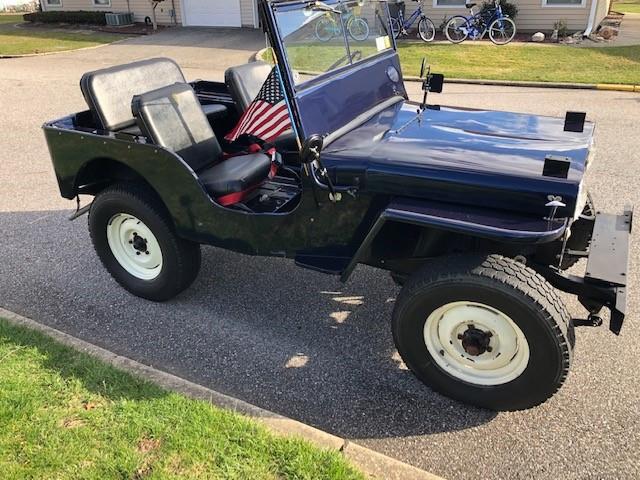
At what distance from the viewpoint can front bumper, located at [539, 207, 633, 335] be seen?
2.39 meters

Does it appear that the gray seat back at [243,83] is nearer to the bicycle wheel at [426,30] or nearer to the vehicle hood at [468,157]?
the vehicle hood at [468,157]

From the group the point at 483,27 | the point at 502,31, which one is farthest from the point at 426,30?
the point at 502,31

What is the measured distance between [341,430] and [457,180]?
48.7 inches

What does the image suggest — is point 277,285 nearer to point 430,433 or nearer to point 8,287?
point 430,433

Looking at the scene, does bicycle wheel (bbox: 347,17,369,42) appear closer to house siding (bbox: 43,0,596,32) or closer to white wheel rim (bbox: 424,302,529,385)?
white wheel rim (bbox: 424,302,529,385)

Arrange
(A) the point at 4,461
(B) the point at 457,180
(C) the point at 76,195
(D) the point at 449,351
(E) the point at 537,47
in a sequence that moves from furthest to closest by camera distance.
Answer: (E) the point at 537,47 < (C) the point at 76,195 < (D) the point at 449,351 < (B) the point at 457,180 < (A) the point at 4,461

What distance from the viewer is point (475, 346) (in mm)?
2512

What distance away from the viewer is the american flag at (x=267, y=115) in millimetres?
3320

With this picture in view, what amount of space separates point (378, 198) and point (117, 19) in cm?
1863

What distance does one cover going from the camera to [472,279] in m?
2.35

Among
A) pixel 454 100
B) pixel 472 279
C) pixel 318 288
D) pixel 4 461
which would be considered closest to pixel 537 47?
pixel 454 100

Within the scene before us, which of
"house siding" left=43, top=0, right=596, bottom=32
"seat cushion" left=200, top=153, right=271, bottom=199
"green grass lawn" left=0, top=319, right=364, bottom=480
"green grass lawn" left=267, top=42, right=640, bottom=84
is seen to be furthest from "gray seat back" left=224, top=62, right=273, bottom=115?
"house siding" left=43, top=0, right=596, bottom=32

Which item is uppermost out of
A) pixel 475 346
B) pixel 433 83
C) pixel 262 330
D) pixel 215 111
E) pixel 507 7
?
pixel 433 83

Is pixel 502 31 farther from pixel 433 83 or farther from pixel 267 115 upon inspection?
pixel 267 115
